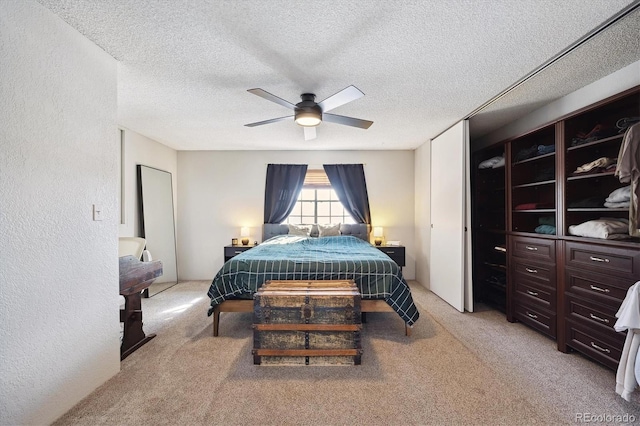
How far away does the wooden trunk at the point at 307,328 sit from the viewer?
2184mm

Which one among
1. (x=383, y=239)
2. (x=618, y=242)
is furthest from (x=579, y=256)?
(x=383, y=239)

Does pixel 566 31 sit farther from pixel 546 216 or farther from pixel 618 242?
pixel 546 216

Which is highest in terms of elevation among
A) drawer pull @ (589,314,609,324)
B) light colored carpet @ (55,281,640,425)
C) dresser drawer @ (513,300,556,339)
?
drawer pull @ (589,314,609,324)

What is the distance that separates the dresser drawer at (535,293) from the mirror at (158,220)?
4.75 meters

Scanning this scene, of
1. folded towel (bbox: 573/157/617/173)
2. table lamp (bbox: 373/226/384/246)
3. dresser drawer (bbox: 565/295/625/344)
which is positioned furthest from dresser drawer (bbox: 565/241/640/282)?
table lamp (bbox: 373/226/384/246)

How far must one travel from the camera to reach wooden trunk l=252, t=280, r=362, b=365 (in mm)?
2184

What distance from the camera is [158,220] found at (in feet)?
14.5

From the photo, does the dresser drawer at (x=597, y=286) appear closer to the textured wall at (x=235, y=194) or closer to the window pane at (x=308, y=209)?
the textured wall at (x=235, y=194)

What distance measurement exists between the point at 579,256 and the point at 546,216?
0.85 m

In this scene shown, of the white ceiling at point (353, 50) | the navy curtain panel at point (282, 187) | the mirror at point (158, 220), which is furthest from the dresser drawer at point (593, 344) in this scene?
the mirror at point (158, 220)

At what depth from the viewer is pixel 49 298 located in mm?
1584

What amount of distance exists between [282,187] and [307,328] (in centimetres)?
329

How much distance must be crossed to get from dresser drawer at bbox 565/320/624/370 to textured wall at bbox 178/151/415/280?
2.84 metres

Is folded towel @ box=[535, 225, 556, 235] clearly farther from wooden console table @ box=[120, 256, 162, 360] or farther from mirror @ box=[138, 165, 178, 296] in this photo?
mirror @ box=[138, 165, 178, 296]
